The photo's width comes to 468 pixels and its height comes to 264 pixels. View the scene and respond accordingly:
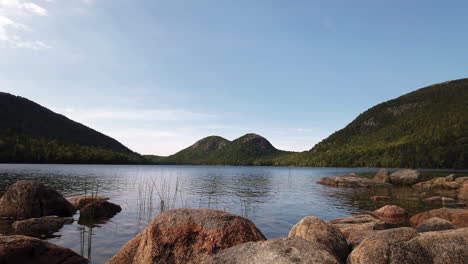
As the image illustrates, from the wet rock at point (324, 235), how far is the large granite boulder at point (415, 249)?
6.01ft

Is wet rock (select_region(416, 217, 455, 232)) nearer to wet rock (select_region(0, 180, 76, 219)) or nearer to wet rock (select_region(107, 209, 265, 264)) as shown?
wet rock (select_region(107, 209, 265, 264))

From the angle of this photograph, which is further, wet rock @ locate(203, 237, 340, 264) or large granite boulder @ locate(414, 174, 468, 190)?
large granite boulder @ locate(414, 174, 468, 190)

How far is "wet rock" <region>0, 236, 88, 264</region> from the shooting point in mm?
9047

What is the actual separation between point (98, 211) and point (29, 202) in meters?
4.23

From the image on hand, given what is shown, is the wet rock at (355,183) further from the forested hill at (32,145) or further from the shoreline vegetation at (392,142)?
the forested hill at (32,145)

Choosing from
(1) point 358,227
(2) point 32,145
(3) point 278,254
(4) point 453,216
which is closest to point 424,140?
(4) point 453,216

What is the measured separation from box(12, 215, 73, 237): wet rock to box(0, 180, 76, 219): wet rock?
2.46m

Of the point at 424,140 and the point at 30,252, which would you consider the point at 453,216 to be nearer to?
the point at 30,252

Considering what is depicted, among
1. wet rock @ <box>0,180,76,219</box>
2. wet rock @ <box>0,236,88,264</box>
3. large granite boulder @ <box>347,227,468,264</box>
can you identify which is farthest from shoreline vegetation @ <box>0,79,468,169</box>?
wet rock @ <box>0,236,88,264</box>

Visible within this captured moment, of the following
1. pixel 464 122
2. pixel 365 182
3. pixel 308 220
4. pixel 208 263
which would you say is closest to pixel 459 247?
pixel 308 220

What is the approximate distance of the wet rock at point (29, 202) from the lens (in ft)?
59.4

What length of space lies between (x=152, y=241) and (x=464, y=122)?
567 ft

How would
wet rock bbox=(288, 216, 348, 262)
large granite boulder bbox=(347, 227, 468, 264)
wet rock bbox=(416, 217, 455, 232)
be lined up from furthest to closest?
wet rock bbox=(416, 217, 455, 232), wet rock bbox=(288, 216, 348, 262), large granite boulder bbox=(347, 227, 468, 264)

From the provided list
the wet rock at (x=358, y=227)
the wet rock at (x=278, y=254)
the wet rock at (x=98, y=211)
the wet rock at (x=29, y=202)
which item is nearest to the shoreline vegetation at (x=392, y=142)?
the wet rock at (x=358, y=227)
